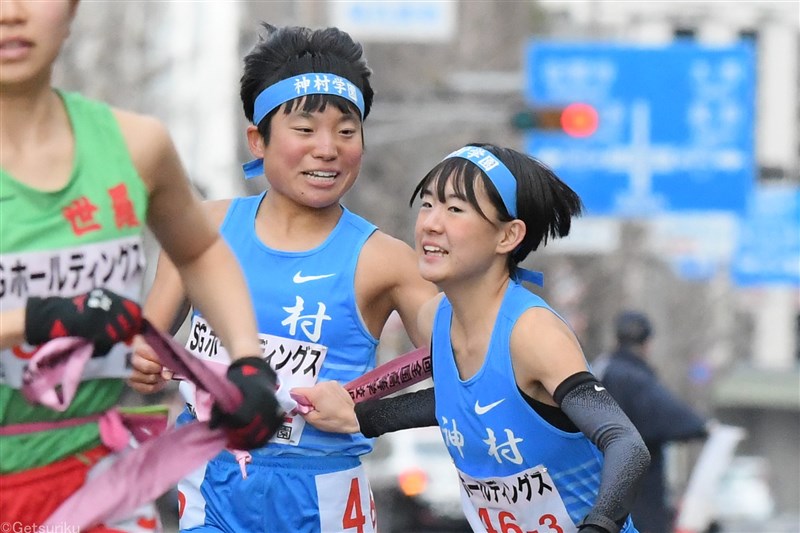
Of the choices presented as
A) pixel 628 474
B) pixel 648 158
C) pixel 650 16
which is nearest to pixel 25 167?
pixel 628 474

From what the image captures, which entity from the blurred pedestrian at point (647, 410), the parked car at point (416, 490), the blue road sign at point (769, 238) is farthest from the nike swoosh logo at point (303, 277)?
the blue road sign at point (769, 238)

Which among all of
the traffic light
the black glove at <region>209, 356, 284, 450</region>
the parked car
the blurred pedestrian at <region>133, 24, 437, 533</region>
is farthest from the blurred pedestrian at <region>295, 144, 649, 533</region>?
the traffic light

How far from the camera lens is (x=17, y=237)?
369 cm

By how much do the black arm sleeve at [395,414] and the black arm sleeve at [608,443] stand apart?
72 cm

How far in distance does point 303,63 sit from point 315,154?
343mm

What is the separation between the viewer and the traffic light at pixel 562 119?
22.6 metres

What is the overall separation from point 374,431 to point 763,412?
2628 cm

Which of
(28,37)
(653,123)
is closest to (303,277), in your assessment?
(28,37)

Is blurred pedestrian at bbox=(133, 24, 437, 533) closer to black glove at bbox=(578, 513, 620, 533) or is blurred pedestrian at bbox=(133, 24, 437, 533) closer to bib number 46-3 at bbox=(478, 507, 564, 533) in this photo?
bib number 46-3 at bbox=(478, 507, 564, 533)

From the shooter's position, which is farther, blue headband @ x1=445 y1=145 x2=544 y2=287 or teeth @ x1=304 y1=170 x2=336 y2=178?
teeth @ x1=304 y1=170 x2=336 y2=178

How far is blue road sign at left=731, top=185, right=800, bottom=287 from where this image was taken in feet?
121

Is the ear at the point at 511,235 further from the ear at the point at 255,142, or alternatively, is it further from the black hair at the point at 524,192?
the ear at the point at 255,142

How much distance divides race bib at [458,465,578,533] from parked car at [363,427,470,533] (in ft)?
43.7

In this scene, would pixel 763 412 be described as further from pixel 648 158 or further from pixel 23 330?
pixel 23 330
